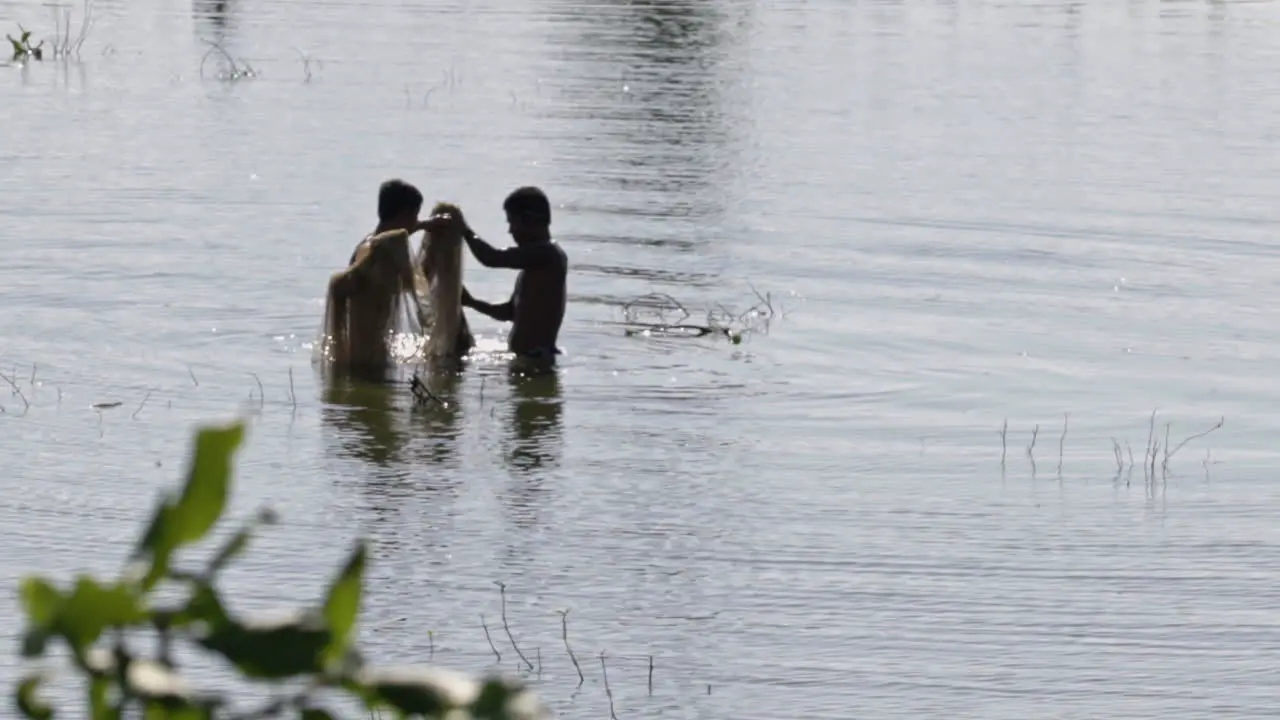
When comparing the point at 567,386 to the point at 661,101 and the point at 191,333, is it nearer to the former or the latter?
the point at 191,333

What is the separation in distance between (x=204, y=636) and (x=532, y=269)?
9872 millimetres

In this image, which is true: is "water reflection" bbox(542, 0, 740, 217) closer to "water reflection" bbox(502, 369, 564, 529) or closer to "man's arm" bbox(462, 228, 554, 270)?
"man's arm" bbox(462, 228, 554, 270)

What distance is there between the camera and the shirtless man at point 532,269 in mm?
10805

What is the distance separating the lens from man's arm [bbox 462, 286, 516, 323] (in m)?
11.2

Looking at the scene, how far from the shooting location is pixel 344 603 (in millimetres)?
958

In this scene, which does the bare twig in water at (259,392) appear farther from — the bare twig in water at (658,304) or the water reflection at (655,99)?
the water reflection at (655,99)

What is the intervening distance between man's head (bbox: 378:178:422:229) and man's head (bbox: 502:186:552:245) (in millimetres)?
469

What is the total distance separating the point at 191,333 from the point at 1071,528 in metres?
4.94

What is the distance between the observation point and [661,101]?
74.5 feet

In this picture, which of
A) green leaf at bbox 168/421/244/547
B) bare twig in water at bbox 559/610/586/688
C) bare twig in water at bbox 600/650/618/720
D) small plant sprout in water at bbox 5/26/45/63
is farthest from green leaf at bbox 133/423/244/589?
small plant sprout in water at bbox 5/26/45/63

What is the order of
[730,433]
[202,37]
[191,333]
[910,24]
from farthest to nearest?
[910,24]
[202,37]
[191,333]
[730,433]

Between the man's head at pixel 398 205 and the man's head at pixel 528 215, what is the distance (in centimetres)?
47

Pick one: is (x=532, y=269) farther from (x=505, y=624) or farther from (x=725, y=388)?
(x=505, y=624)

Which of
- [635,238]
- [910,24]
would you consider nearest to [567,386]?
[635,238]
